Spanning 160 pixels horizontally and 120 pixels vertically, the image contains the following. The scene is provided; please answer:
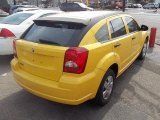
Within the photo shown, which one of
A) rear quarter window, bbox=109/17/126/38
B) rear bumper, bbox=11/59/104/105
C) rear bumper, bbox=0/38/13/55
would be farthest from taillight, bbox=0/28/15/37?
rear quarter window, bbox=109/17/126/38

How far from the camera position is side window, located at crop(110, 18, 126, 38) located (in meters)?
4.59

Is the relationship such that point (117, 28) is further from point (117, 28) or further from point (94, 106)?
point (94, 106)

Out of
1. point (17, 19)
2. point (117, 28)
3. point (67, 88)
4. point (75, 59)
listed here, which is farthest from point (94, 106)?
point (17, 19)

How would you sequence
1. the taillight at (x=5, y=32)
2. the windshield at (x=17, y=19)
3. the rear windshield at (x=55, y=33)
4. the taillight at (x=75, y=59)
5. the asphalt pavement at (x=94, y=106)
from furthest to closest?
the windshield at (x=17, y=19)
the taillight at (x=5, y=32)
the asphalt pavement at (x=94, y=106)
the rear windshield at (x=55, y=33)
the taillight at (x=75, y=59)

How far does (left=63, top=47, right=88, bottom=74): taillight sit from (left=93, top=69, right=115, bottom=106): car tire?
693 millimetres

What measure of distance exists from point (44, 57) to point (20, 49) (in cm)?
69

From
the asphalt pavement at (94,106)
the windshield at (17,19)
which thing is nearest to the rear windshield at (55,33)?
the asphalt pavement at (94,106)

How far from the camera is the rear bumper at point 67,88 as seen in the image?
11.6 ft

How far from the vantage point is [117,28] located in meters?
4.84

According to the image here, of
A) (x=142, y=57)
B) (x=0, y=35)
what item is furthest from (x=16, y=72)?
(x=142, y=57)

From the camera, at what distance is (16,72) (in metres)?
4.29

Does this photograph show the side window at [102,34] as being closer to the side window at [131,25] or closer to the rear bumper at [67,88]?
the rear bumper at [67,88]

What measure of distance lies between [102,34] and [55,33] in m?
0.83

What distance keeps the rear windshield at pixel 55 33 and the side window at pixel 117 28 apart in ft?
3.01
